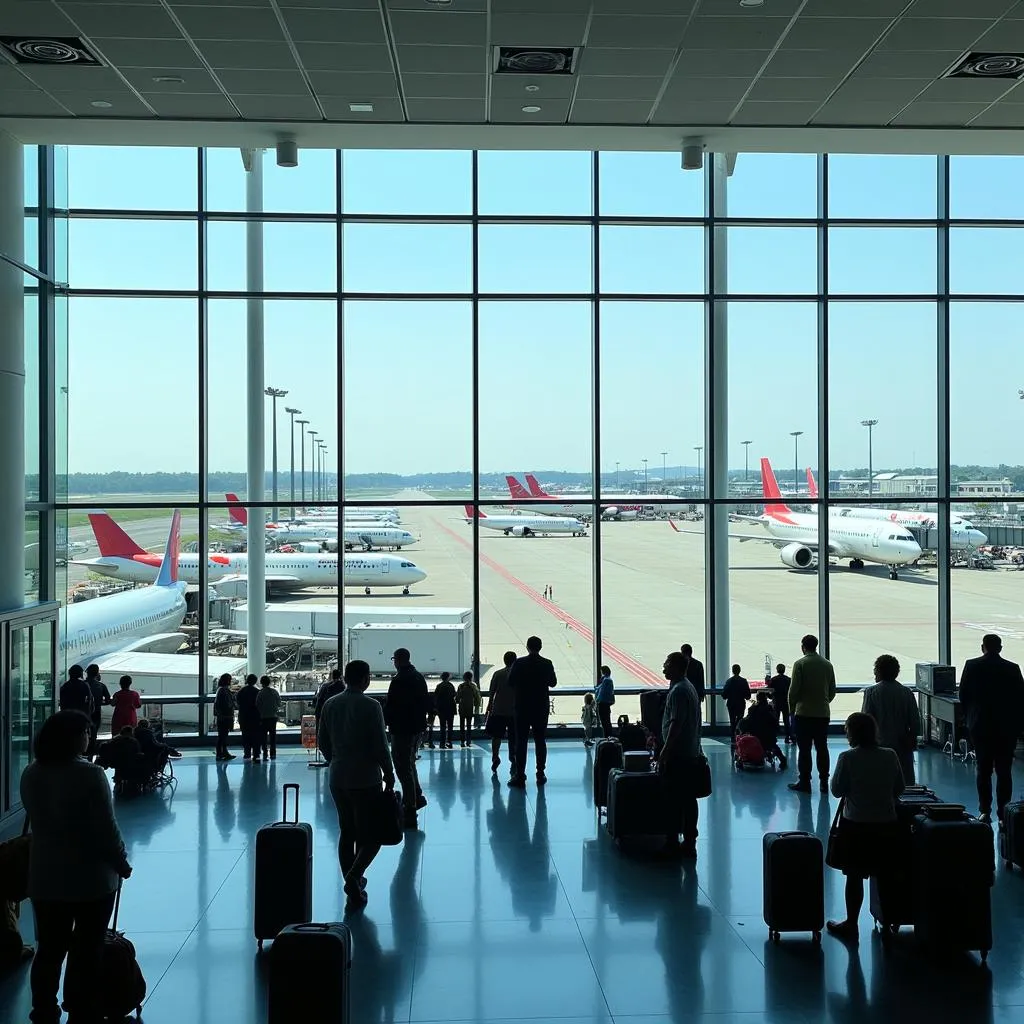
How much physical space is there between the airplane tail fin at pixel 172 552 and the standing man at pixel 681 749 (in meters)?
8.33

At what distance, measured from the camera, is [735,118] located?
8.90 m

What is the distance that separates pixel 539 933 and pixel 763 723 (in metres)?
5.58

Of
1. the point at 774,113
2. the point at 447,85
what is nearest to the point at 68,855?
the point at 447,85

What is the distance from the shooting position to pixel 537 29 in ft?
23.1

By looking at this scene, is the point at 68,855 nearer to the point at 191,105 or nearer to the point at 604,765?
the point at 604,765

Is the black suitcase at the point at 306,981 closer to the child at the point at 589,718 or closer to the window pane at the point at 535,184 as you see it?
the child at the point at 589,718

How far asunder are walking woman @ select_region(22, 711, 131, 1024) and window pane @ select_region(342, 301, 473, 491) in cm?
866

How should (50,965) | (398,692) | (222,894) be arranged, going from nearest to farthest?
1. (50,965)
2. (222,894)
3. (398,692)

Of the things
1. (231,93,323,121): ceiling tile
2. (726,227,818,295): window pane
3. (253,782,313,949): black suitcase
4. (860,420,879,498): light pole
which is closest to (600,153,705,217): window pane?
(726,227,818,295): window pane

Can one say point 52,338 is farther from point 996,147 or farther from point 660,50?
point 996,147

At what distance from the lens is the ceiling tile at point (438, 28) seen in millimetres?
6840

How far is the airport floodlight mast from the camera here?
43.6ft

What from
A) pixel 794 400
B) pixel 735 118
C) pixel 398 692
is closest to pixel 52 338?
pixel 398 692

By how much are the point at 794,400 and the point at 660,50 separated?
7344 millimetres
